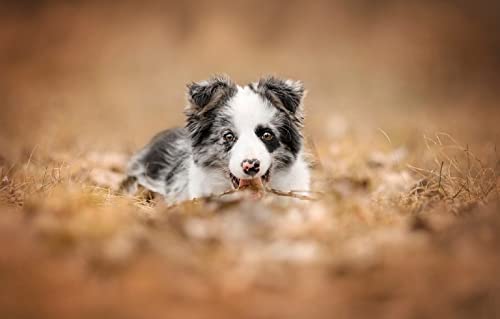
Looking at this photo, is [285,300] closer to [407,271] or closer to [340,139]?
[407,271]

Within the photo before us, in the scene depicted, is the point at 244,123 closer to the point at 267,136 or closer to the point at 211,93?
the point at 267,136

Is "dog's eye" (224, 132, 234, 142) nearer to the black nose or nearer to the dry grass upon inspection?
the black nose

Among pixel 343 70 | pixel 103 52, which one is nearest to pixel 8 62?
pixel 103 52

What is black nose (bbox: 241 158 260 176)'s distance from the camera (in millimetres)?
4156

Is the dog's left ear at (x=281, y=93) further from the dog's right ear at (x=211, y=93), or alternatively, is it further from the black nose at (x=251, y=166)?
the black nose at (x=251, y=166)

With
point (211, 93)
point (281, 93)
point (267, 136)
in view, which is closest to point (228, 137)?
point (267, 136)

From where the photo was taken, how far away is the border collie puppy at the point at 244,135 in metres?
4.40

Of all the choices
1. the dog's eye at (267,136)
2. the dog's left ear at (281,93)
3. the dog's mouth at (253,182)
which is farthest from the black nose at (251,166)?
the dog's left ear at (281,93)

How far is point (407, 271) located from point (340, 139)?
19.8 ft

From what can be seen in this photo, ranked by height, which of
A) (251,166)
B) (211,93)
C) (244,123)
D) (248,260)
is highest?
(211,93)

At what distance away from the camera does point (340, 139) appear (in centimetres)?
870

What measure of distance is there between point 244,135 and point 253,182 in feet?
1.16

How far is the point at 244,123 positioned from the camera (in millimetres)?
4500

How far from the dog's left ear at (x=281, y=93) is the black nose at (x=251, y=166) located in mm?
717
